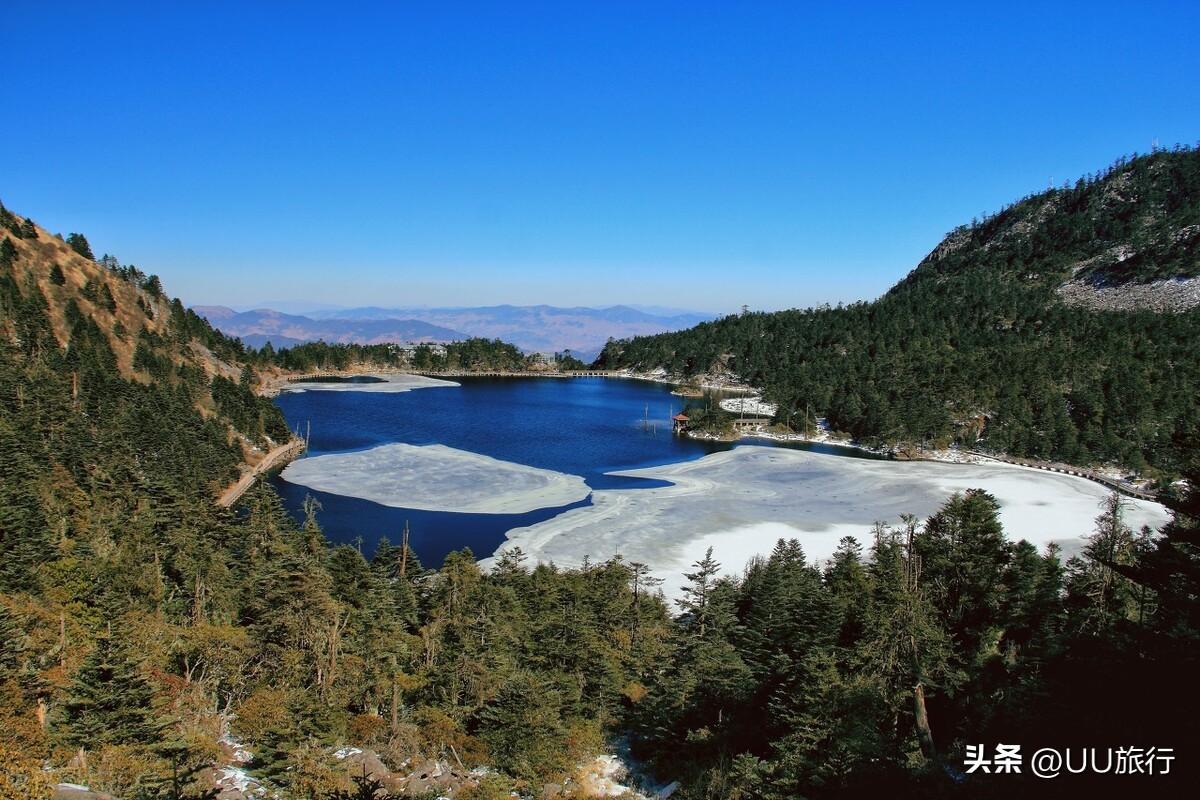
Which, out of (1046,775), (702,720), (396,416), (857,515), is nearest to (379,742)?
(702,720)

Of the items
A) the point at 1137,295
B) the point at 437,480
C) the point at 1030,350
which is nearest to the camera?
the point at 437,480

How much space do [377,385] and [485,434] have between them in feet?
206

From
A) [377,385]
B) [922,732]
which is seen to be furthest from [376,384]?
[922,732]

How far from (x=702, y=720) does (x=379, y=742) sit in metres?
10.3

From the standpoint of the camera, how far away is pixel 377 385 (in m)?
156

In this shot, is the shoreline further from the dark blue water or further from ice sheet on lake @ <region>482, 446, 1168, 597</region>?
the dark blue water

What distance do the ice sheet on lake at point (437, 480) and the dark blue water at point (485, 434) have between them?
1.94m

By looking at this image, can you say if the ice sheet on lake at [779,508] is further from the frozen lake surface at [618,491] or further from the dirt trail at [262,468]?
the dirt trail at [262,468]

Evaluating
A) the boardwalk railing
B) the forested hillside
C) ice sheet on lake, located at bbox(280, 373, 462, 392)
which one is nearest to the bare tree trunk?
the forested hillside

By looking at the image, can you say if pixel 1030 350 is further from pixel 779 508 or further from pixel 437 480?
pixel 437 480

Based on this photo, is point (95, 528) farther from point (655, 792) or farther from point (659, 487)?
point (659, 487)

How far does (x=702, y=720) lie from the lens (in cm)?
2348

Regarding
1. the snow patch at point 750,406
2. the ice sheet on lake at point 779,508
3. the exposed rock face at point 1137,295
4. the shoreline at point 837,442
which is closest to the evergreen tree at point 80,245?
the shoreline at point 837,442

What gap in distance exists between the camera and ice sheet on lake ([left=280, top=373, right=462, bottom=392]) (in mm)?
148000
